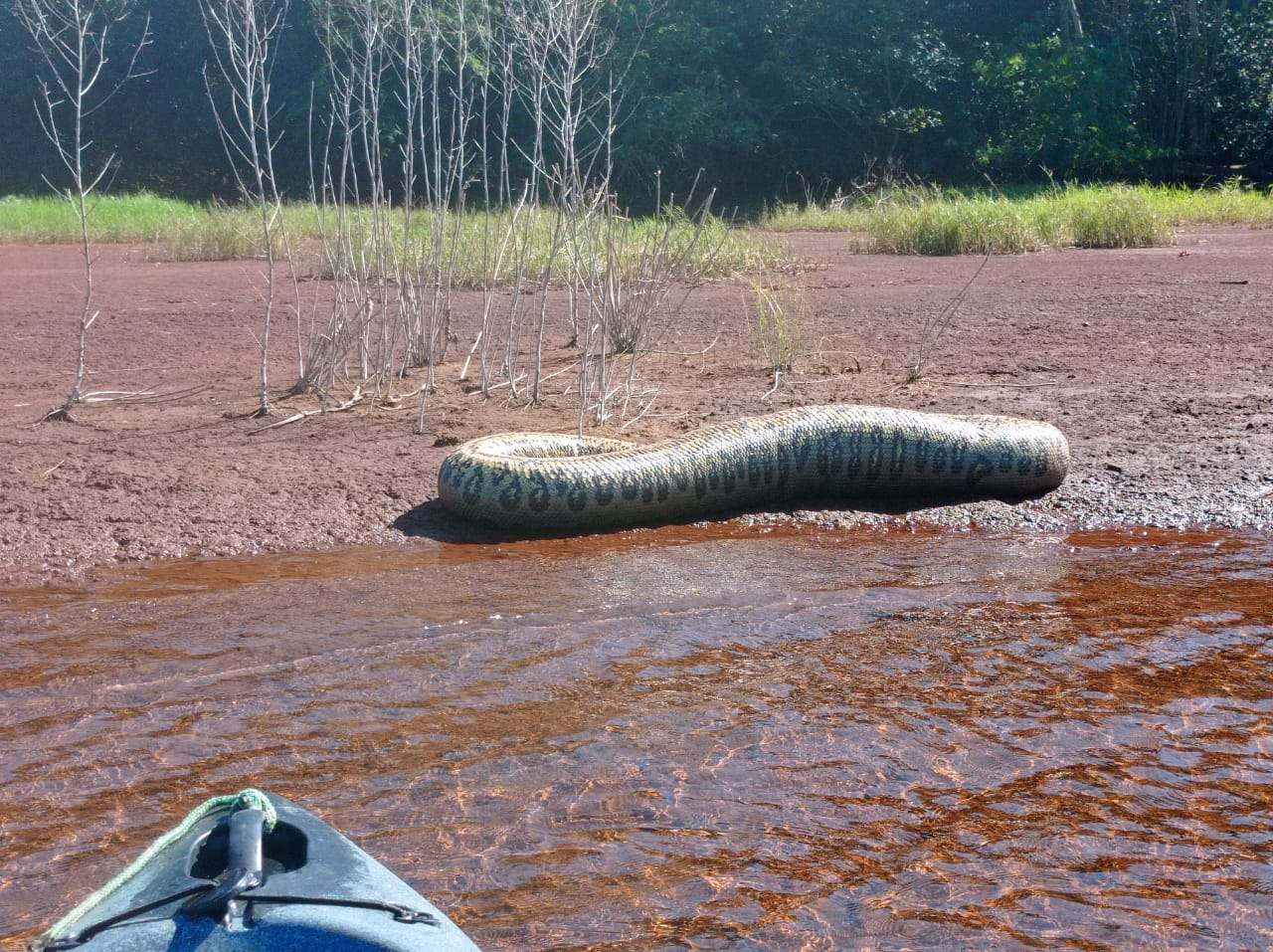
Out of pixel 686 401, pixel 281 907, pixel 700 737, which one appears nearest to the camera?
pixel 281 907

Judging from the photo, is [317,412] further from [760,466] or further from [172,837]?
[172,837]

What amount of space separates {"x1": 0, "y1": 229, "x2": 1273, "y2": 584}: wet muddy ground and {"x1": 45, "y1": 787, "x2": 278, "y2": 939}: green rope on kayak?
12.2ft

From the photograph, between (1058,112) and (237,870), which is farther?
(1058,112)

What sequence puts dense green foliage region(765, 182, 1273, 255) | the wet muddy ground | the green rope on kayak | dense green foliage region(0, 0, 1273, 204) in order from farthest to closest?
1. dense green foliage region(0, 0, 1273, 204)
2. dense green foliage region(765, 182, 1273, 255)
3. the wet muddy ground
4. the green rope on kayak

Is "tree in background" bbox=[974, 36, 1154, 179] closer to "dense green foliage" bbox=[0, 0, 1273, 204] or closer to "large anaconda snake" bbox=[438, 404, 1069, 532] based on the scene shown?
"dense green foliage" bbox=[0, 0, 1273, 204]

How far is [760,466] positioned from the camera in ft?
23.2

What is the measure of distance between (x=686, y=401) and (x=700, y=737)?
4.89 meters

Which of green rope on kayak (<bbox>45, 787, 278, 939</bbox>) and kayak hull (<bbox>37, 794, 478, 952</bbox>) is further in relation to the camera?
green rope on kayak (<bbox>45, 787, 278, 939</bbox>)

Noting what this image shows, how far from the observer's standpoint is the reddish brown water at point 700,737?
3.26 meters

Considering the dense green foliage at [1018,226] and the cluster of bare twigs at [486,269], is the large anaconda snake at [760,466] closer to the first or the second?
the cluster of bare twigs at [486,269]

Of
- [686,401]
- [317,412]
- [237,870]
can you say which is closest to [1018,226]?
[686,401]

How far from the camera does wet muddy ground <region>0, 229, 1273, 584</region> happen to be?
6.61m

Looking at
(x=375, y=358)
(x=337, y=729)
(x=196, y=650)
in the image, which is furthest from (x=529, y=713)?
(x=375, y=358)

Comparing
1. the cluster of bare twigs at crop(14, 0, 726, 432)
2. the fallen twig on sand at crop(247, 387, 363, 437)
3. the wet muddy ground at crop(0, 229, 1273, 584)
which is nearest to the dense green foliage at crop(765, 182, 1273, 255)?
the wet muddy ground at crop(0, 229, 1273, 584)
